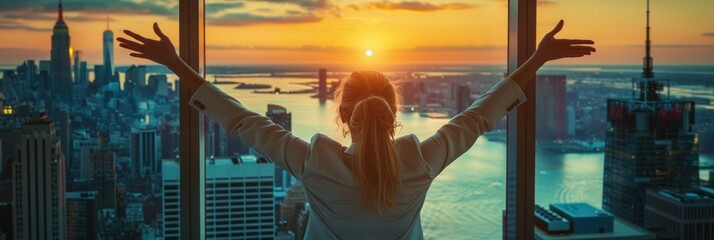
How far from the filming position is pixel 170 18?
7.06 ft

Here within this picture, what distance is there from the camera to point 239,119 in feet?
4.96

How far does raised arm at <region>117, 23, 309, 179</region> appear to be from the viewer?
146 centimetres

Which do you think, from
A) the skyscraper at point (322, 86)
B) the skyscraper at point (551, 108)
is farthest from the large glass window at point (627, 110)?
the skyscraper at point (322, 86)

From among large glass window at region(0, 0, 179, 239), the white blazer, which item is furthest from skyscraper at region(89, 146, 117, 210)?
the white blazer

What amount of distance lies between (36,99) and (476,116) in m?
1.49

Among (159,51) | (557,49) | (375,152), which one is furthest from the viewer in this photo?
(557,49)

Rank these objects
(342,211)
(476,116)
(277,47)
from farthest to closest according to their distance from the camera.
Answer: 1. (277,47)
2. (476,116)
3. (342,211)

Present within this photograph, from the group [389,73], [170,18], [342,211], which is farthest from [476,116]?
[170,18]

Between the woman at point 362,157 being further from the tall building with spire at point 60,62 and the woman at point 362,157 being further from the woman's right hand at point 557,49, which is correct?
the tall building with spire at point 60,62

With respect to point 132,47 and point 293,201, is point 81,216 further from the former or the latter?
point 132,47

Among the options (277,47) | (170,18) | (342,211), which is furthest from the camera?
(277,47)

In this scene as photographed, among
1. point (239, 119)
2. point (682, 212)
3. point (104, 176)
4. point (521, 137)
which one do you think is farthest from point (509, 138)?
point (104, 176)

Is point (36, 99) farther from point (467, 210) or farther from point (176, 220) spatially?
point (467, 210)

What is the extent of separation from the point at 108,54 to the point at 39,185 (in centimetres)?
48
